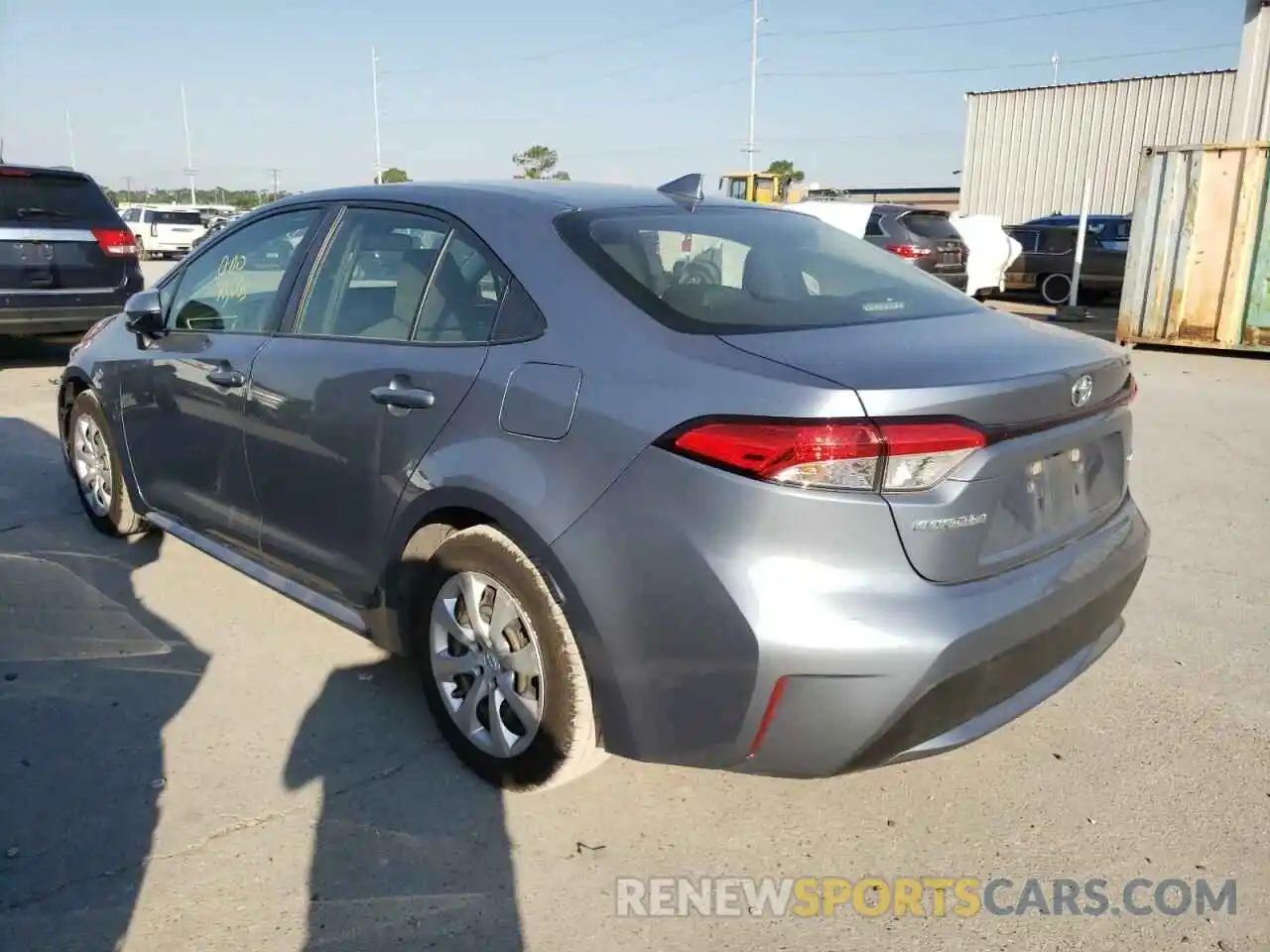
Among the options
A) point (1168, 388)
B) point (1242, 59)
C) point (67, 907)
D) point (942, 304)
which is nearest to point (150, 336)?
point (67, 907)

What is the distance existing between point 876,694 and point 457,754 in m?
1.30

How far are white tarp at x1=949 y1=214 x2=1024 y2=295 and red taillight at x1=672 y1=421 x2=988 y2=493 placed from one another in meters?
14.8

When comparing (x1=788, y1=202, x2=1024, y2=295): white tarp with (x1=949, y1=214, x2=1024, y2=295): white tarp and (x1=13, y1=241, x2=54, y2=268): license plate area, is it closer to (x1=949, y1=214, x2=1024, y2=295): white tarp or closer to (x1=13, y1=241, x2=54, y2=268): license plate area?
(x1=949, y1=214, x2=1024, y2=295): white tarp

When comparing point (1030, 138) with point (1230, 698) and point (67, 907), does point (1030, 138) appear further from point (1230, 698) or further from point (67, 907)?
point (67, 907)

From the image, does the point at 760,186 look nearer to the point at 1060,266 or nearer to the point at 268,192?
the point at 1060,266

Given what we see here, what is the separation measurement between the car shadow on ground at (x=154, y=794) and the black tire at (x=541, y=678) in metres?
0.13

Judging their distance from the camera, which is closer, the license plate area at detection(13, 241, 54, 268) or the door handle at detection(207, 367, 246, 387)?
the door handle at detection(207, 367, 246, 387)

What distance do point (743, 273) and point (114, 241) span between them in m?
8.14

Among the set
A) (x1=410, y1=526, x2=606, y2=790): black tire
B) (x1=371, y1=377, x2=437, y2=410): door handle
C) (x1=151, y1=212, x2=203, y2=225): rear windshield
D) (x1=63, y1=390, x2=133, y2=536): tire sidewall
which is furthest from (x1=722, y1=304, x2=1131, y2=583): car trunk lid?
(x1=151, y1=212, x2=203, y2=225): rear windshield

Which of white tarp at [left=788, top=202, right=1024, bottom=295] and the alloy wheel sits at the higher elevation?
white tarp at [left=788, top=202, right=1024, bottom=295]

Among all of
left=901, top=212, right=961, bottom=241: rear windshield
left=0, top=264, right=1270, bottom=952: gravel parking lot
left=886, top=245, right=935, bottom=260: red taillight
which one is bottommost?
left=0, top=264, right=1270, bottom=952: gravel parking lot

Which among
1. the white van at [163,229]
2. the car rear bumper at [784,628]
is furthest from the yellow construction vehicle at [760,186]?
the car rear bumper at [784,628]

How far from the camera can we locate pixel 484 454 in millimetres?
2594

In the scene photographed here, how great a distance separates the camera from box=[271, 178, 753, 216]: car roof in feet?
9.69
